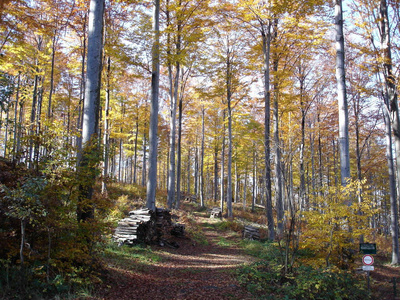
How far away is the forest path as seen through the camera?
4.97 metres

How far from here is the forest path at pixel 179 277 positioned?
4973 mm

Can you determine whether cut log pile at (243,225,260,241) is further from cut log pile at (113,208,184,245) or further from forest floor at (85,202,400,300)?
cut log pile at (113,208,184,245)

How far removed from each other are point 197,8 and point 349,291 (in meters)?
11.6

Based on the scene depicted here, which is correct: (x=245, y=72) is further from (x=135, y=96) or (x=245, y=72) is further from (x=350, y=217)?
(x=350, y=217)

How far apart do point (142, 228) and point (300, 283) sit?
5.42 meters

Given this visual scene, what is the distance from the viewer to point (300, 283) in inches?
206

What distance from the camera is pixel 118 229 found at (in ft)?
28.2

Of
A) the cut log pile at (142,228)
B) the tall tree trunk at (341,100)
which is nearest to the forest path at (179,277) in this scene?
the cut log pile at (142,228)

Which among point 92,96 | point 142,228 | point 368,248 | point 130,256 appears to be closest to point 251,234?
point 142,228

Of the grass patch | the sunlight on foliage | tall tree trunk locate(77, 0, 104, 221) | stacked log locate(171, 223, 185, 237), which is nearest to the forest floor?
stacked log locate(171, 223, 185, 237)

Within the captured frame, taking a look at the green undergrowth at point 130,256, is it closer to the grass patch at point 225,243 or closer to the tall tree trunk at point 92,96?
the tall tree trunk at point 92,96

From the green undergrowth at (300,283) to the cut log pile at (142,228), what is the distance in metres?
3.78

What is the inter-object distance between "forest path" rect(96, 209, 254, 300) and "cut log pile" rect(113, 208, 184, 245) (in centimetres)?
53

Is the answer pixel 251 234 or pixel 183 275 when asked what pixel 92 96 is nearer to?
pixel 183 275
